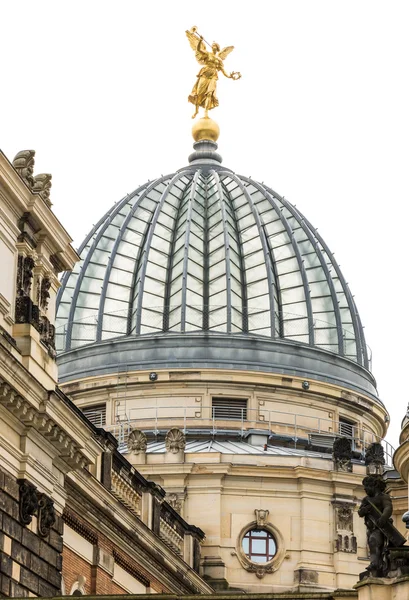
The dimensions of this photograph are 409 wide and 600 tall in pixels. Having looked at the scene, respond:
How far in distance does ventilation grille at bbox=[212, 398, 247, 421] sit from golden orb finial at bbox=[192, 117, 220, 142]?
620 inches

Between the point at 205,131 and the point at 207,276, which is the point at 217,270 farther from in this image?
the point at 205,131

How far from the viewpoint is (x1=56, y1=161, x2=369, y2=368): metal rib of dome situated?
68.6 meters

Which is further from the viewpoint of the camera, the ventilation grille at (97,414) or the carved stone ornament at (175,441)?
the ventilation grille at (97,414)

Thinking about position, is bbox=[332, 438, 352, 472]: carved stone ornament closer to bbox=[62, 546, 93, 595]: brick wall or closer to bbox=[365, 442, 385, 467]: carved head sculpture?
bbox=[365, 442, 385, 467]: carved head sculpture

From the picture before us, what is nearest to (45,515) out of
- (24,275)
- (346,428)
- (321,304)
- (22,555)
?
(22,555)

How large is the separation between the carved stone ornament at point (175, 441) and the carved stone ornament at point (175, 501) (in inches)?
60.5

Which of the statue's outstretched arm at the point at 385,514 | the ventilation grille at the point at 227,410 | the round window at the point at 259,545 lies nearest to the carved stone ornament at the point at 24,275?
the statue's outstretched arm at the point at 385,514

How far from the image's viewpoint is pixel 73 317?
6938 centimetres

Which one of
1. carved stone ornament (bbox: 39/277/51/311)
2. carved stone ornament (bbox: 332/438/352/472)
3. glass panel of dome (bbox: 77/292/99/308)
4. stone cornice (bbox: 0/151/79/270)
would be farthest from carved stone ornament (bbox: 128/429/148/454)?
carved stone ornament (bbox: 39/277/51/311)

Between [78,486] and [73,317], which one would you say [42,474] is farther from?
[73,317]

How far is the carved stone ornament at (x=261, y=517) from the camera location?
61.5 meters

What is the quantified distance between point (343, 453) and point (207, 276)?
34.1 feet

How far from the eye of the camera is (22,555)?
34656 mm

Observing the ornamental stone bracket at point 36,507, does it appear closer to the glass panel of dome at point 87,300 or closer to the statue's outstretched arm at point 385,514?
the statue's outstretched arm at point 385,514
